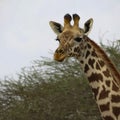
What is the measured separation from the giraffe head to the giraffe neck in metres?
0.12

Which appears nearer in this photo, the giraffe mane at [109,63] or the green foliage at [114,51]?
the giraffe mane at [109,63]

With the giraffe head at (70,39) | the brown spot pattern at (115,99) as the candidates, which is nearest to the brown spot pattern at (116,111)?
the brown spot pattern at (115,99)

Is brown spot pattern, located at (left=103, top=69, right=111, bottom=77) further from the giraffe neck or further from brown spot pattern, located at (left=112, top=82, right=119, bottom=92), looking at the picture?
brown spot pattern, located at (left=112, top=82, right=119, bottom=92)

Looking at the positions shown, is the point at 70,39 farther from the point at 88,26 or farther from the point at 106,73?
the point at 106,73

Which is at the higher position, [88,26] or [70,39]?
[88,26]

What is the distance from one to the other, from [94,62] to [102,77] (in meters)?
0.24

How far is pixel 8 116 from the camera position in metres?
17.2

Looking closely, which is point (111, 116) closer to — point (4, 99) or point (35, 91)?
point (35, 91)

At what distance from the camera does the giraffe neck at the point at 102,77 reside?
7793 mm

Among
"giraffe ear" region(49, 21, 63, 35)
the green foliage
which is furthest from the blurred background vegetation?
"giraffe ear" region(49, 21, 63, 35)

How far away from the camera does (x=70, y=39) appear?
26.1 ft

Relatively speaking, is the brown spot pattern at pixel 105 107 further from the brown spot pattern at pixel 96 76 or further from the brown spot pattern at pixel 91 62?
the brown spot pattern at pixel 91 62

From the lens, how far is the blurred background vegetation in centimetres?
1560

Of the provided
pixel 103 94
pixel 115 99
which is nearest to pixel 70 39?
pixel 103 94
